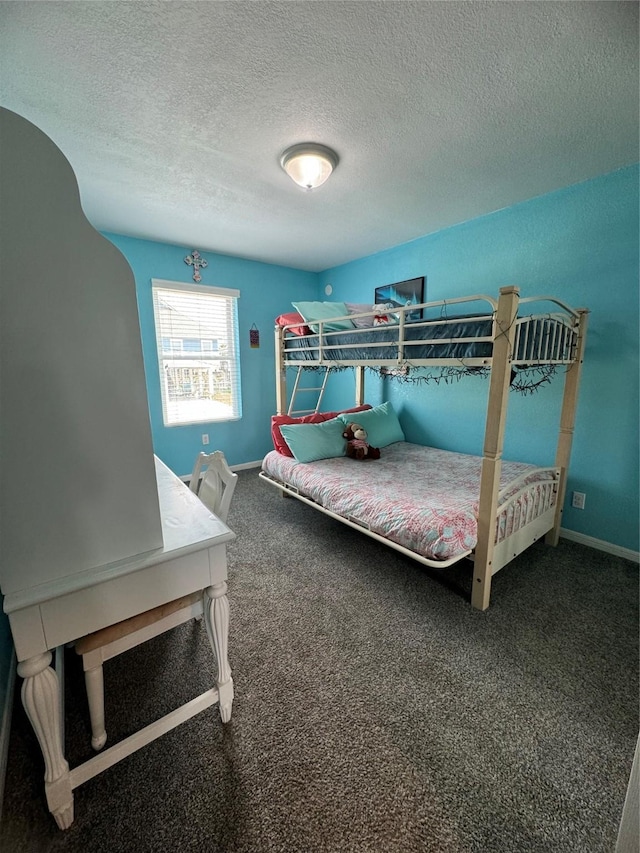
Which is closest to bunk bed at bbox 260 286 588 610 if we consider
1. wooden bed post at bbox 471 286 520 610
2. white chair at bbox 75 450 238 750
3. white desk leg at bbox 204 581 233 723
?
wooden bed post at bbox 471 286 520 610

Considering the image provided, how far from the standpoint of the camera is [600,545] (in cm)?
236

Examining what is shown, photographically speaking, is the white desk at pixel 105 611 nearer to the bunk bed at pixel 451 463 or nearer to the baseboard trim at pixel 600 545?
the bunk bed at pixel 451 463

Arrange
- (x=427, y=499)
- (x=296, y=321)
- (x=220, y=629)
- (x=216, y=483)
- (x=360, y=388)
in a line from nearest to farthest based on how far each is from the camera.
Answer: (x=220, y=629) → (x=216, y=483) → (x=427, y=499) → (x=296, y=321) → (x=360, y=388)

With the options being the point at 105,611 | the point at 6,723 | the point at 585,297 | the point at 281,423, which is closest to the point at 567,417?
the point at 585,297

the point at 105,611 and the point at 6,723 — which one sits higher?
the point at 105,611

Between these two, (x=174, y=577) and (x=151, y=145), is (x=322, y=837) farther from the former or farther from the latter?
(x=151, y=145)

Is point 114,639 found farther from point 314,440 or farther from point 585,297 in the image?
point 585,297

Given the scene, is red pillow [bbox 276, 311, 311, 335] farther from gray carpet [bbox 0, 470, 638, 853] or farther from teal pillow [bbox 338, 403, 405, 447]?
gray carpet [bbox 0, 470, 638, 853]

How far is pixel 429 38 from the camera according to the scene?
124 centimetres

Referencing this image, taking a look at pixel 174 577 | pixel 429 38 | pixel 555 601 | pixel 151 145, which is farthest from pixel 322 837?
pixel 151 145

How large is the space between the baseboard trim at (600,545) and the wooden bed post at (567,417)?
168 mm

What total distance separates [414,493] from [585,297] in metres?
1.83

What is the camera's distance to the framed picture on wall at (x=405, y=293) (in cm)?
327

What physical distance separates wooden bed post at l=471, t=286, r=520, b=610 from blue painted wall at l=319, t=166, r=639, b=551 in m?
1.17
